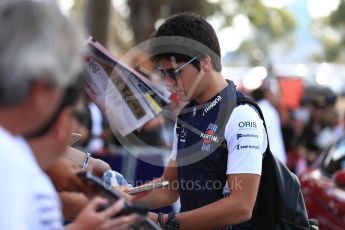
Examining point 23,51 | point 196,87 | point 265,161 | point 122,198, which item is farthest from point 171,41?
point 23,51

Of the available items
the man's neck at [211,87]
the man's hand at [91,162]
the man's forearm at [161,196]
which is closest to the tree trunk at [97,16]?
the man's forearm at [161,196]

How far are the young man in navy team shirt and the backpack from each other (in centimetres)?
7

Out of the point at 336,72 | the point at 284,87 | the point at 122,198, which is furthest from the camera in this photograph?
the point at 336,72

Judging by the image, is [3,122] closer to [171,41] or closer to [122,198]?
[122,198]

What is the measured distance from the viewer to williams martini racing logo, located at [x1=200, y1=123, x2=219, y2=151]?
11.4 ft

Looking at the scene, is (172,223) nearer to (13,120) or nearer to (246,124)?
(246,124)

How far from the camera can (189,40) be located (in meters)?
3.56

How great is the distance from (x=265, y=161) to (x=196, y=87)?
19.5 inches

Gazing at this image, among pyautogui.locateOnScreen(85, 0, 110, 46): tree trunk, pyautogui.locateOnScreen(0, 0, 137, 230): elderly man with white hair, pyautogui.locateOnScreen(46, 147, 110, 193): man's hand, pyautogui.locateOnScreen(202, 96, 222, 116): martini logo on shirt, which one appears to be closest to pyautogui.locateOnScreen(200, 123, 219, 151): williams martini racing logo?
pyautogui.locateOnScreen(202, 96, 222, 116): martini logo on shirt

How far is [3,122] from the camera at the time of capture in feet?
6.52

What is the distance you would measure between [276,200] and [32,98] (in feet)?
6.06

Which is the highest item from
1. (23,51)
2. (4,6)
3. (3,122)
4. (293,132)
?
(4,6)

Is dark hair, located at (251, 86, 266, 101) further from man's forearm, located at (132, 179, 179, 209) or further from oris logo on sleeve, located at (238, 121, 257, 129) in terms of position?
oris logo on sleeve, located at (238, 121, 257, 129)

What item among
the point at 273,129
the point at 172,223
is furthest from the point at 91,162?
the point at 273,129
